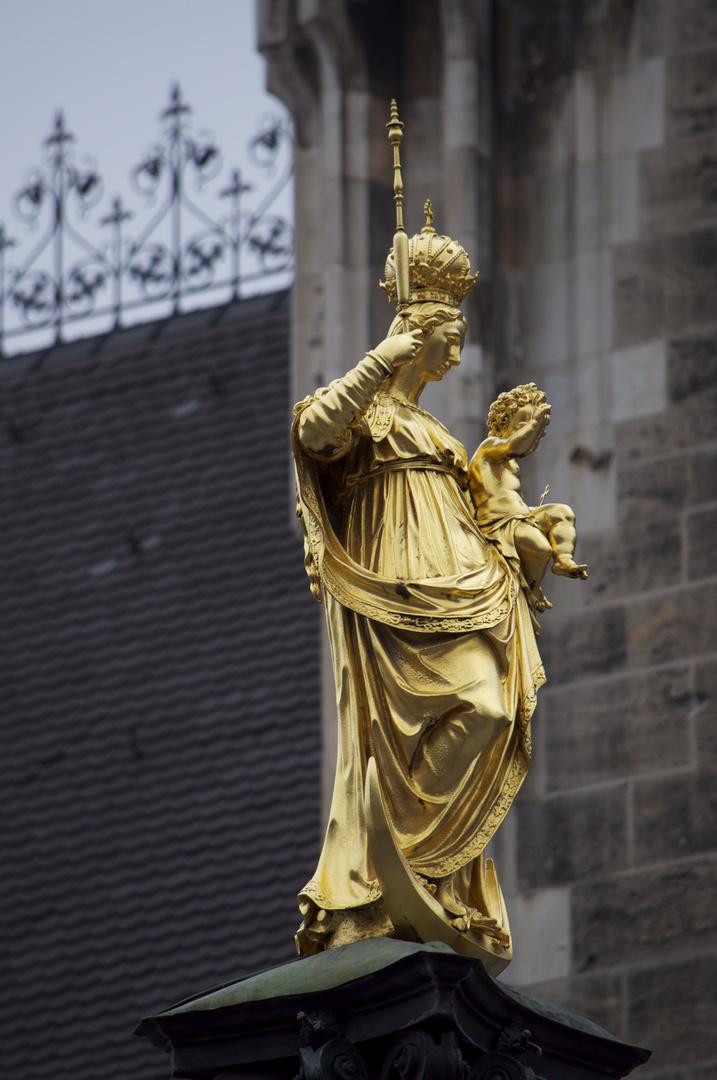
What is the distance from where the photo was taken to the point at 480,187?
15469 mm

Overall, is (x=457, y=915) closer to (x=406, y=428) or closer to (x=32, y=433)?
(x=406, y=428)

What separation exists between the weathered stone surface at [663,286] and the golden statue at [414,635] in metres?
4.93

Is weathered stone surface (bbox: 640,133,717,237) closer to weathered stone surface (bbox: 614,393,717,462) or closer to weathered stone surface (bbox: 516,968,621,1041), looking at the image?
weathered stone surface (bbox: 614,393,717,462)

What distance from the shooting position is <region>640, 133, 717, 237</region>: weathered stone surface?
49.3 ft

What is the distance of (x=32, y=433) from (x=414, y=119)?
21.1 feet

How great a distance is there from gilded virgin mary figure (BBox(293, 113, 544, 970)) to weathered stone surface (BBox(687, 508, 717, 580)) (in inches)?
183

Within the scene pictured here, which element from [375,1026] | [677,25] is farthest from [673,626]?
[375,1026]

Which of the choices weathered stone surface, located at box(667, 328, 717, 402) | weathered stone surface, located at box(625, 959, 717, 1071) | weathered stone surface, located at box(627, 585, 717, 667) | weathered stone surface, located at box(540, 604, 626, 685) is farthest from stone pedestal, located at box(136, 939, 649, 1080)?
Result: weathered stone surface, located at box(667, 328, 717, 402)

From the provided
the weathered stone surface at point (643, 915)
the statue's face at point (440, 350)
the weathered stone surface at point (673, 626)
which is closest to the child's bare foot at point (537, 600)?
the statue's face at point (440, 350)

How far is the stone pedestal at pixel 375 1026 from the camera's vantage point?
8867mm

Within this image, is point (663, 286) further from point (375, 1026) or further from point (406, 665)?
point (375, 1026)

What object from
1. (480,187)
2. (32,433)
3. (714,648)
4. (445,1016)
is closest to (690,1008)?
(714,648)

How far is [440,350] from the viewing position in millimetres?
10141

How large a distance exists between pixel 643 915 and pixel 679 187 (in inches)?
143
